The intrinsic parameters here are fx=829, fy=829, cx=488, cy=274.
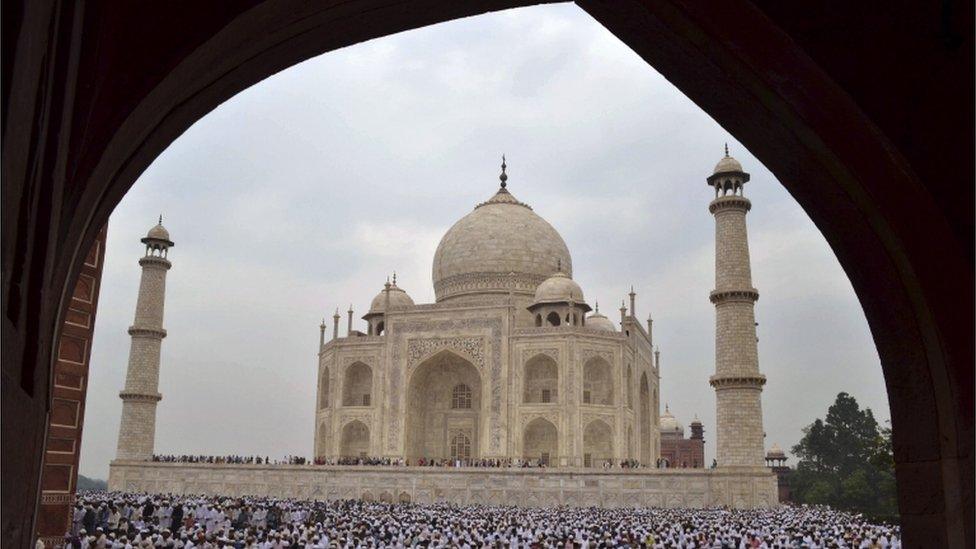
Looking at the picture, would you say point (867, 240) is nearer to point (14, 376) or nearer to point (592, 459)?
point (14, 376)

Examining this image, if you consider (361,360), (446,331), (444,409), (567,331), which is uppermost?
(446,331)

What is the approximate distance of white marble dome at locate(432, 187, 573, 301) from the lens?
41.8 m

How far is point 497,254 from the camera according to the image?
Result: 42031 mm

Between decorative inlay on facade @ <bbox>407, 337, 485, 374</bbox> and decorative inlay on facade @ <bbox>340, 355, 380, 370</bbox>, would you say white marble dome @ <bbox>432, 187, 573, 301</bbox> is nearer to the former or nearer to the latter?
decorative inlay on facade @ <bbox>407, 337, 485, 374</bbox>

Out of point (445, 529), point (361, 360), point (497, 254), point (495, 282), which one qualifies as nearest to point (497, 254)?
point (497, 254)

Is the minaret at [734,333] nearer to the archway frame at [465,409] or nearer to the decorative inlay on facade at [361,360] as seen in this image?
the archway frame at [465,409]

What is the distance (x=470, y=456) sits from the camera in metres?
36.3

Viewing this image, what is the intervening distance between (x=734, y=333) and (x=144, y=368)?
77.3ft

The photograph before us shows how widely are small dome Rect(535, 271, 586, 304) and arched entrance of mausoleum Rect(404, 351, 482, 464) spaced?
4671 mm

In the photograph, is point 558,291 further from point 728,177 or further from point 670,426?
point 670,426

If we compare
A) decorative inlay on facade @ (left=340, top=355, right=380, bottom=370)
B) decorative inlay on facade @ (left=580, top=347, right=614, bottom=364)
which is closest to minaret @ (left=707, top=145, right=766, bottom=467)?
decorative inlay on facade @ (left=580, top=347, right=614, bottom=364)

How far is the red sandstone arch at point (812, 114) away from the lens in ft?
9.23

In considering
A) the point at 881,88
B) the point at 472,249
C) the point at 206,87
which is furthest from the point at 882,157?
the point at 472,249

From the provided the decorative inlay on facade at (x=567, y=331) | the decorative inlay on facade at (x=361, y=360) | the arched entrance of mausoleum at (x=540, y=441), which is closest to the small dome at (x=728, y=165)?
the decorative inlay on facade at (x=567, y=331)
